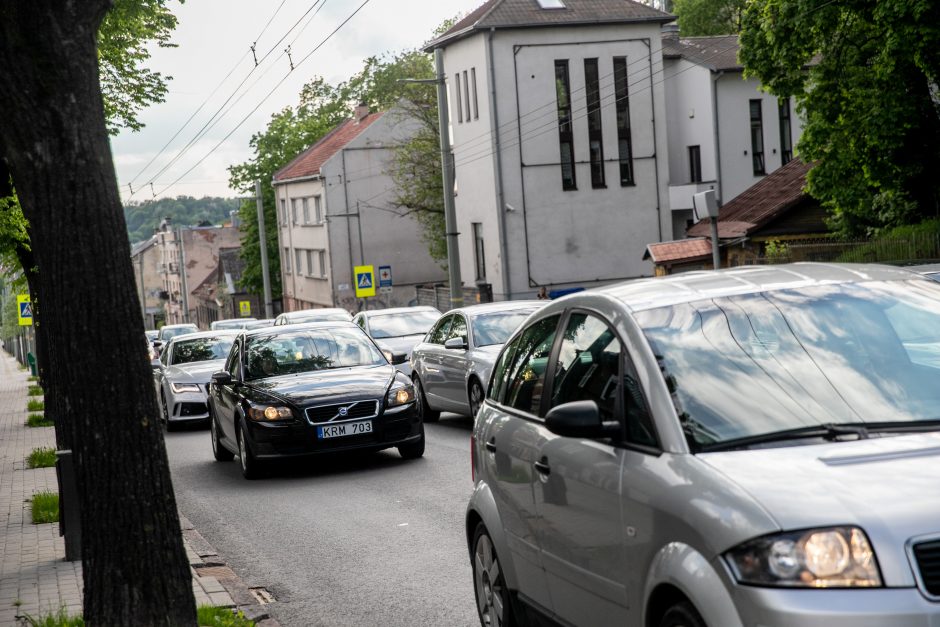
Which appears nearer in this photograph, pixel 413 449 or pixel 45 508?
pixel 45 508

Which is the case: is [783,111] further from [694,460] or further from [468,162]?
[694,460]

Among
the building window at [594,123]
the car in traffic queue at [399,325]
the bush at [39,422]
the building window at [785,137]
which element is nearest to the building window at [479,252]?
the building window at [594,123]

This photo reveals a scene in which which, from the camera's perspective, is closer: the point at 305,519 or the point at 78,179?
the point at 78,179

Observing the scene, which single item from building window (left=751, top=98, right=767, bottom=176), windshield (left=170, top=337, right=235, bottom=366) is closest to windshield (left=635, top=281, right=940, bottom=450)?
windshield (left=170, top=337, right=235, bottom=366)

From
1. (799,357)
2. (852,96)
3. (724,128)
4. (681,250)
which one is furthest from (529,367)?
(724,128)

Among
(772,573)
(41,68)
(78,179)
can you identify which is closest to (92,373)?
(78,179)

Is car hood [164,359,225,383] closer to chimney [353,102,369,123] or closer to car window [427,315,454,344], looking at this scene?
car window [427,315,454,344]

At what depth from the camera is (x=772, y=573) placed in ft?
11.8

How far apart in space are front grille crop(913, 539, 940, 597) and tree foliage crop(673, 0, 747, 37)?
240ft

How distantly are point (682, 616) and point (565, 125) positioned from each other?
43932mm

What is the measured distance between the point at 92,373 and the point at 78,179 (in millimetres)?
897

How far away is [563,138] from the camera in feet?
155

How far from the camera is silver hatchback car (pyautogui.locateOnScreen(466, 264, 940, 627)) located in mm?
3576

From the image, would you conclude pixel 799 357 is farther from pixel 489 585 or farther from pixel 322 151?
pixel 322 151
